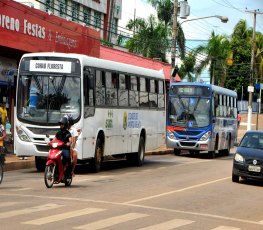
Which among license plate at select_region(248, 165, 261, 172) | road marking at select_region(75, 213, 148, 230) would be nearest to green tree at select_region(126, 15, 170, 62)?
license plate at select_region(248, 165, 261, 172)

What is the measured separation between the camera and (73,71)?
66.9ft

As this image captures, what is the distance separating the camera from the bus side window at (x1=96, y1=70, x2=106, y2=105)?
21.5 meters

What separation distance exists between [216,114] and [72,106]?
14627 millimetres

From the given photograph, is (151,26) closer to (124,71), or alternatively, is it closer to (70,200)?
(124,71)

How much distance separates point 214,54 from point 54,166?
5277 cm

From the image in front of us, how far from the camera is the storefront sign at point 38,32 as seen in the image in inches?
1033

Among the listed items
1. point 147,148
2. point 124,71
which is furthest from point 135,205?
point 147,148

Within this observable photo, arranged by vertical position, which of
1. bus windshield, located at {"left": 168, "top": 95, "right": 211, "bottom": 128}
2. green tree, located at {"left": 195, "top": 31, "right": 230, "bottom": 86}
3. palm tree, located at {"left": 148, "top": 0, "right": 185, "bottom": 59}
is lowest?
bus windshield, located at {"left": 168, "top": 95, "right": 211, "bottom": 128}

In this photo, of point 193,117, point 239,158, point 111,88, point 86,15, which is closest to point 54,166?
point 239,158

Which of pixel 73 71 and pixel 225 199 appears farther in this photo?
pixel 73 71

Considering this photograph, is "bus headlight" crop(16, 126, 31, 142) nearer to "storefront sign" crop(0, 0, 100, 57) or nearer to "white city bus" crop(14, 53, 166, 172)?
"white city bus" crop(14, 53, 166, 172)

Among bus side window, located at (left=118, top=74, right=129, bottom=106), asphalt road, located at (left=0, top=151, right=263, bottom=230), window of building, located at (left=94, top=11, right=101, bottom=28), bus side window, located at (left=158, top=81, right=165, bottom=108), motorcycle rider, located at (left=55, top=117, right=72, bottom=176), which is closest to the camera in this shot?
asphalt road, located at (left=0, top=151, right=263, bottom=230)

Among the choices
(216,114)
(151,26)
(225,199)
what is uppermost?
(151,26)

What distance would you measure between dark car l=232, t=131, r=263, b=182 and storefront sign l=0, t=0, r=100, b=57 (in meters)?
10.1
